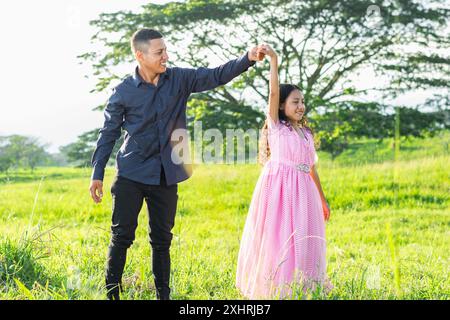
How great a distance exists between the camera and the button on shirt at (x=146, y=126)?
3232 mm

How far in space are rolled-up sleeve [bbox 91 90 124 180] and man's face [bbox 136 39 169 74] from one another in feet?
0.82

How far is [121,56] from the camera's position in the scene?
15.9 meters

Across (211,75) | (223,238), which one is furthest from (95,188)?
(223,238)

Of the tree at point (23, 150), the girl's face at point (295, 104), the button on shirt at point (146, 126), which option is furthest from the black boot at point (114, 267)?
the tree at point (23, 150)

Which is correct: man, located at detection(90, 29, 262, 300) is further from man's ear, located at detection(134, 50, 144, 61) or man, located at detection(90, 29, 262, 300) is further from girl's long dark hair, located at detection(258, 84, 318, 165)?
girl's long dark hair, located at detection(258, 84, 318, 165)

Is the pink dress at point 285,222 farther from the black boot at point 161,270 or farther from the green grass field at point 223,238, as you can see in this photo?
the black boot at point 161,270

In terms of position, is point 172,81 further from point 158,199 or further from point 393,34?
point 393,34

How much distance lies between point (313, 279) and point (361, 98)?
1285 centimetres

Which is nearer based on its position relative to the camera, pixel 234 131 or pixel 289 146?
pixel 289 146

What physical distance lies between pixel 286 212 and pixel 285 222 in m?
0.06

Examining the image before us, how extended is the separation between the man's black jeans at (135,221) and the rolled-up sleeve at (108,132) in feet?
0.43

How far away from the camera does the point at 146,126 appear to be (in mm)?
3271

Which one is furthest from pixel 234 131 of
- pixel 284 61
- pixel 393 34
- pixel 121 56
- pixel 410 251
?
pixel 410 251
